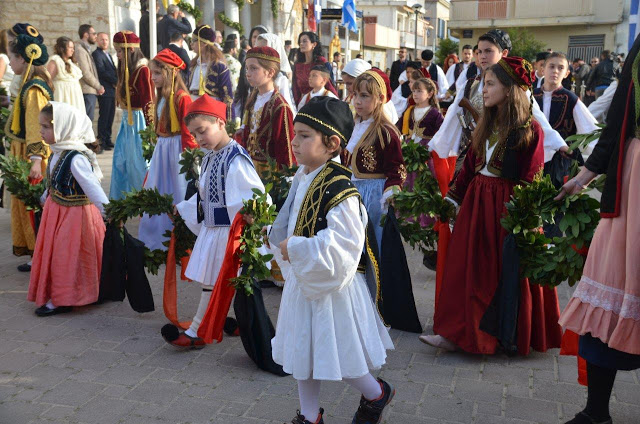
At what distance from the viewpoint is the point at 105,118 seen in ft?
→ 43.8

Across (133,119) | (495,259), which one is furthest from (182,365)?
(133,119)

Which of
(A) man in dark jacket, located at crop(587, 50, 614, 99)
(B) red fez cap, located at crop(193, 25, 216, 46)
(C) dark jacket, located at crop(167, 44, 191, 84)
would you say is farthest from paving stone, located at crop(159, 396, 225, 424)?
(A) man in dark jacket, located at crop(587, 50, 614, 99)

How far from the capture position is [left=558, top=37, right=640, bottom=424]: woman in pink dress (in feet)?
9.25

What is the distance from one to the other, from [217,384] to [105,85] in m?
10.6

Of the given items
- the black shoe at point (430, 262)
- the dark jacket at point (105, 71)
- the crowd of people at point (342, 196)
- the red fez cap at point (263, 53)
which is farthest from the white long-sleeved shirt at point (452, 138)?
the dark jacket at point (105, 71)

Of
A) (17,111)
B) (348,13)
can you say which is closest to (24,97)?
(17,111)

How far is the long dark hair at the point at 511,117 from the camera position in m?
4.16

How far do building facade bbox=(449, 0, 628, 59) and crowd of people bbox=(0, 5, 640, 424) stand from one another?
43241mm

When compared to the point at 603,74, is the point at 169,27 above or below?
above

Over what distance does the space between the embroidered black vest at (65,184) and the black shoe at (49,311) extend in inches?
32.1

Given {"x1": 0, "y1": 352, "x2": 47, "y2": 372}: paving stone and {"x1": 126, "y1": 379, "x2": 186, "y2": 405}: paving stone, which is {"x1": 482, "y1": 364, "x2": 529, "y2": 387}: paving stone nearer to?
{"x1": 126, "y1": 379, "x2": 186, "y2": 405}: paving stone

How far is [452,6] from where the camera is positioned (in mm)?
49719

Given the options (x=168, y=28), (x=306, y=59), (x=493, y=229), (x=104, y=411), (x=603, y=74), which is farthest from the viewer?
(x=603, y=74)

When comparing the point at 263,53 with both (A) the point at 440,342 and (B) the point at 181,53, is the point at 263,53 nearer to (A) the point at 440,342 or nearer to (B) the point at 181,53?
(A) the point at 440,342
